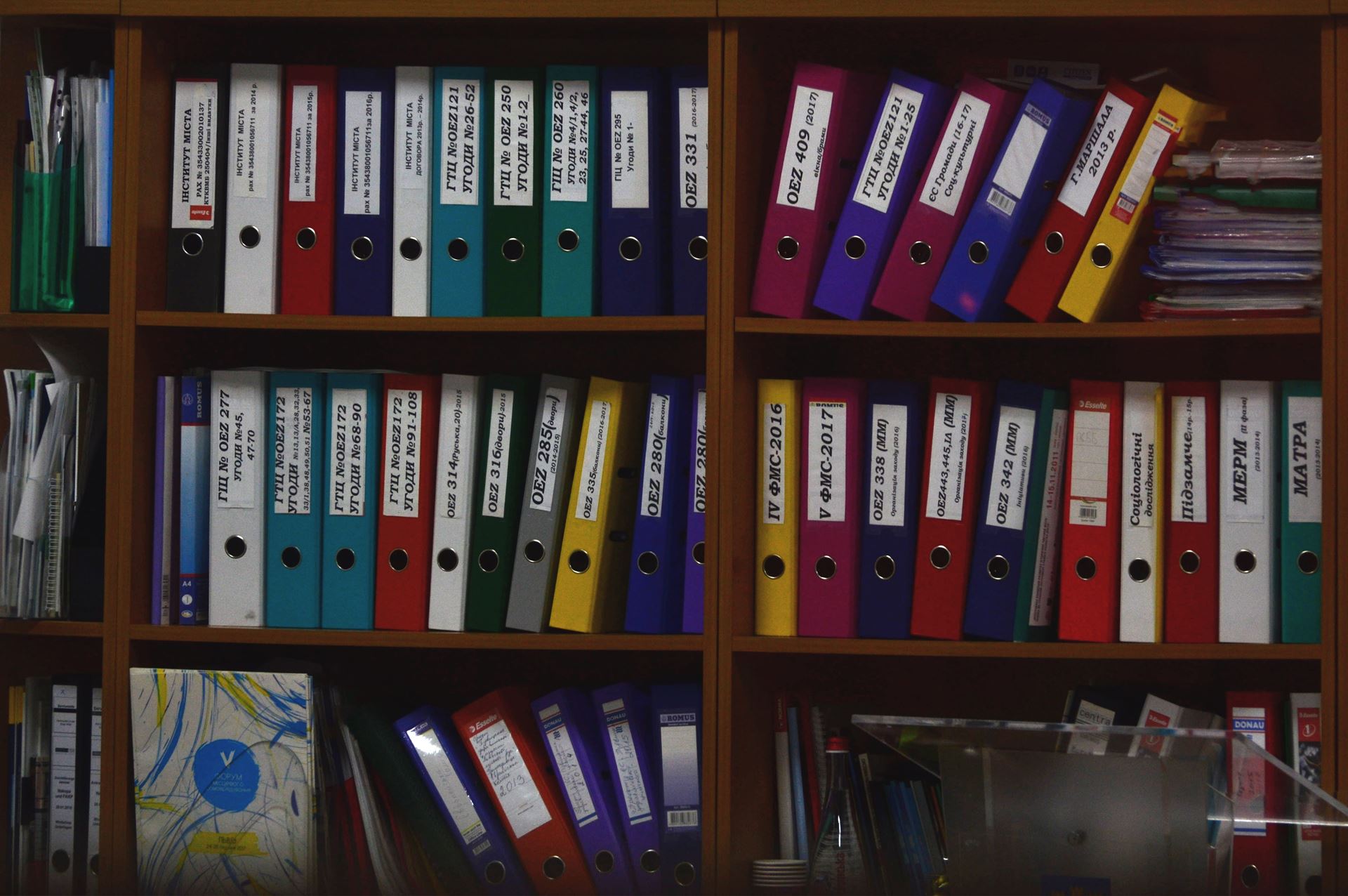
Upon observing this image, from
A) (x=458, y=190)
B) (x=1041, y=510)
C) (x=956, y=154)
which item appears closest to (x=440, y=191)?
(x=458, y=190)

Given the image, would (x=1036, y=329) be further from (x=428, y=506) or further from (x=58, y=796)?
(x=58, y=796)

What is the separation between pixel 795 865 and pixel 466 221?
1.02 metres

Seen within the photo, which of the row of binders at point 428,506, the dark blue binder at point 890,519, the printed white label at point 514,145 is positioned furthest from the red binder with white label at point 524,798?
the printed white label at point 514,145

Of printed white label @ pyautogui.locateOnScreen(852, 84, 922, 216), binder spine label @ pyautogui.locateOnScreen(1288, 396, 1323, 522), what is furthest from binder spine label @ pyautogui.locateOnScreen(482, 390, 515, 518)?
binder spine label @ pyautogui.locateOnScreen(1288, 396, 1323, 522)

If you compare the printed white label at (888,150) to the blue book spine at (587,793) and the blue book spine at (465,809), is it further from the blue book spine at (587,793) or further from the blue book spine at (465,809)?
the blue book spine at (465,809)

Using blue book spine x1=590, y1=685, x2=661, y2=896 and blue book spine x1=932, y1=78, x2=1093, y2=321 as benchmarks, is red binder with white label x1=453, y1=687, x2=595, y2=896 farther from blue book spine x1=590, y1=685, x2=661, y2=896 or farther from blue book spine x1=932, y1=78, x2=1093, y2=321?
blue book spine x1=932, y1=78, x2=1093, y2=321

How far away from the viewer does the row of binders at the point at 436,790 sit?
1.65 metres

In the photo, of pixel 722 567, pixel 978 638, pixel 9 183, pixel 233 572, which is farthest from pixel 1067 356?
pixel 9 183

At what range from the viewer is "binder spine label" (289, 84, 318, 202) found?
67.1 inches

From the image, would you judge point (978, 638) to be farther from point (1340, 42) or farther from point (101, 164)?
point (101, 164)

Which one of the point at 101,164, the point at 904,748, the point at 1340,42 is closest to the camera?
the point at 904,748

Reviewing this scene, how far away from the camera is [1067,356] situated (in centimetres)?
191

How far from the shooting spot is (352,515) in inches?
66.6

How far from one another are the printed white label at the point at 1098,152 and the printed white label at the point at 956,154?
14cm
